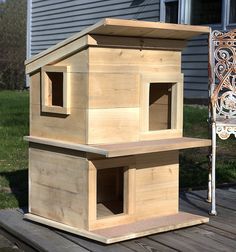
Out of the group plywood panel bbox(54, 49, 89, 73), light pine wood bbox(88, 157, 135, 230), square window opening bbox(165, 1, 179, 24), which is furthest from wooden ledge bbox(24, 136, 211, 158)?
square window opening bbox(165, 1, 179, 24)

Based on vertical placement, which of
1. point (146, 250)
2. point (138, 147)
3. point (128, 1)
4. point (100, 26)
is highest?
point (128, 1)

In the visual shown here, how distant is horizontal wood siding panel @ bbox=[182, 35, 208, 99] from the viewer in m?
10.9

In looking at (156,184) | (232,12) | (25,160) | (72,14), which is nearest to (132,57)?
(156,184)

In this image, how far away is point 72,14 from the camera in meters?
15.3

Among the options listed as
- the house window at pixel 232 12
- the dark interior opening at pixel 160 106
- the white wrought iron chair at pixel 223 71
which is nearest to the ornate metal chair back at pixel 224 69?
the white wrought iron chair at pixel 223 71

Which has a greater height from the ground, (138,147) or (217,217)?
(138,147)

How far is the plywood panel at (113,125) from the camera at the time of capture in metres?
3.11

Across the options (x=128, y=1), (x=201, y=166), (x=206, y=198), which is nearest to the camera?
(x=206, y=198)

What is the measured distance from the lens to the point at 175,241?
126 inches

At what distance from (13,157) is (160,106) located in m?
3.00

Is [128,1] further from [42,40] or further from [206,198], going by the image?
[206,198]

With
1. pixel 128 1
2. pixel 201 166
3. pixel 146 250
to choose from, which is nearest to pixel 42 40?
pixel 128 1

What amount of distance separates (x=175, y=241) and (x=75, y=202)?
1.98 feet

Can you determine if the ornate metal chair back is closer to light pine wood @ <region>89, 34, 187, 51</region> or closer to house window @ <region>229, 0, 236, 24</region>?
light pine wood @ <region>89, 34, 187, 51</region>
